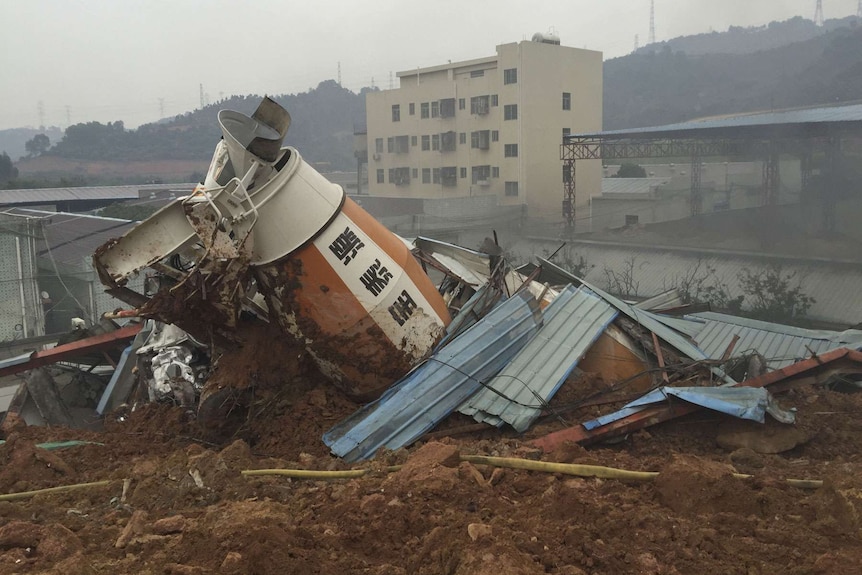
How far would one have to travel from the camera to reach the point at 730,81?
102m

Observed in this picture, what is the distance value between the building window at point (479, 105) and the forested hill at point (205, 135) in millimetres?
35467

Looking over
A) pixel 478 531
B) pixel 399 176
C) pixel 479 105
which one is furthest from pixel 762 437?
pixel 399 176

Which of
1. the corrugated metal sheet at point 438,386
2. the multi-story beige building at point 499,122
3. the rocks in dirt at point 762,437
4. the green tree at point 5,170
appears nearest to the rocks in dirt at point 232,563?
the corrugated metal sheet at point 438,386

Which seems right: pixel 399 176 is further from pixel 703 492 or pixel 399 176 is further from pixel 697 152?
A: pixel 703 492

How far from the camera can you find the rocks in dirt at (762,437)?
20.7ft

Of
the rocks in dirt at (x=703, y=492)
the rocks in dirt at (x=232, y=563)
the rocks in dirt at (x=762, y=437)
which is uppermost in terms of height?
the rocks in dirt at (x=232, y=563)

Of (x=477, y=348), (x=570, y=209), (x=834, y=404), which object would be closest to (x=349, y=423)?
(x=477, y=348)

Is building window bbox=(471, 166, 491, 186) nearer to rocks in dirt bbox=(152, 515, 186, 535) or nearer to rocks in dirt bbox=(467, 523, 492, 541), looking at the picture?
rocks in dirt bbox=(152, 515, 186, 535)

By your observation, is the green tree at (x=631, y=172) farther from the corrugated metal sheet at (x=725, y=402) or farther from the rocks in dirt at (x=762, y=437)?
the rocks in dirt at (x=762, y=437)

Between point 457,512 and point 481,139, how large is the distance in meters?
45.9

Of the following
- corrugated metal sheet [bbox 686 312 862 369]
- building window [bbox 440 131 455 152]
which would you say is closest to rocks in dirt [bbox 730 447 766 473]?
corrugated metal sheet [bbox 686 312 862 369]

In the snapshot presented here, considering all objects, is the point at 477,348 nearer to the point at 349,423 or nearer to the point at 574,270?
the point at 349,423

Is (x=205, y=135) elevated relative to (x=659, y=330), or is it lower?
elevated

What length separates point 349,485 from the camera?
5.13 m
